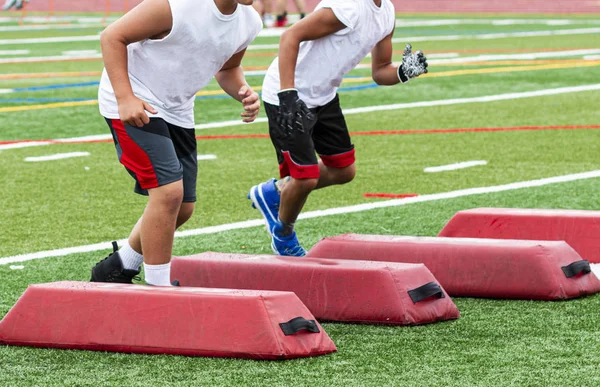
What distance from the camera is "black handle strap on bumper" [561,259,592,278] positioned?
19.3 ft

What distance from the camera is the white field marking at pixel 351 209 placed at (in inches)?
277

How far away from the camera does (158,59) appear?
5559 mm

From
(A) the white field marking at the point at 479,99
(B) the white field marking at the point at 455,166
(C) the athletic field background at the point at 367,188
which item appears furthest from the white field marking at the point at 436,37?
(B) the white field marking at the point at 455,166

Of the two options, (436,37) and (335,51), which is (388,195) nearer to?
(335,51)

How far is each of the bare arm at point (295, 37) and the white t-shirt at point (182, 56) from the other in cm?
93

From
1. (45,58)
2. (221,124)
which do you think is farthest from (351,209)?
(45,58)

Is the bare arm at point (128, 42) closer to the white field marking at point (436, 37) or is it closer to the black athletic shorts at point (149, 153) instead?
the black athletic shorts at point (149, 153)

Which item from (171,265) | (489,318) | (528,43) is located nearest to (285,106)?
(171,265)

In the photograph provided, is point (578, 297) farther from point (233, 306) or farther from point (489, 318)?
point (233, 306)

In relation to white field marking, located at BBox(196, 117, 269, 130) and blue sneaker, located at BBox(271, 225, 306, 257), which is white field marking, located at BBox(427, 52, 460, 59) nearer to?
white field marking, located at BBox(196, 117, 269, 130)

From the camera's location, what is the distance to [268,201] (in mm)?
7301

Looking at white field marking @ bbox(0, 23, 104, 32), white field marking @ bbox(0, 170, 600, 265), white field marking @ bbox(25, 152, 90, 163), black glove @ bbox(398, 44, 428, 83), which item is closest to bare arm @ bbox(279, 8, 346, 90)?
black glove @ bbox(398, 44, 428, 83)

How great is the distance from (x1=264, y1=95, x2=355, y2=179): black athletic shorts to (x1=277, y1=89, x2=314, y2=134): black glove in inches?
2.7

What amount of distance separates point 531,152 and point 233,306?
649 cm
